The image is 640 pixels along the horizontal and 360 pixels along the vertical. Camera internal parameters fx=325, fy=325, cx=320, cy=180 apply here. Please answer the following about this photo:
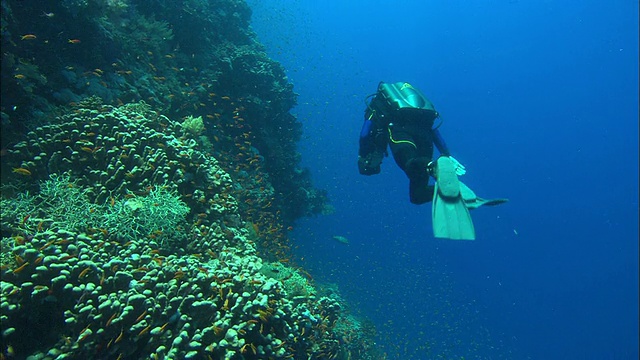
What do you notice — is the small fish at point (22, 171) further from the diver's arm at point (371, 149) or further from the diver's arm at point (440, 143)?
the diver's arm at point (440, 143)

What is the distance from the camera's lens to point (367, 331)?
43.5 feet

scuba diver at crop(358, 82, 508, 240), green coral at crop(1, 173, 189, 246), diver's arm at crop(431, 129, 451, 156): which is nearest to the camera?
green coral at crop(1, 173, 189, 246)

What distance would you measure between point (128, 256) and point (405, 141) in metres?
4.90

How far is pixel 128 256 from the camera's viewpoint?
11.7 ft

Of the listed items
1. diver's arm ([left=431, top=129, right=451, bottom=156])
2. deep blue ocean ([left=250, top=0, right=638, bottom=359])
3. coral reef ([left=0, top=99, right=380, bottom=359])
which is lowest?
coral reef ([left=0, top=99, right=380, bottom=359])

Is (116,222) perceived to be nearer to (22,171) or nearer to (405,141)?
(22,171)

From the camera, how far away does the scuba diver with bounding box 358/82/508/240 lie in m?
5.17

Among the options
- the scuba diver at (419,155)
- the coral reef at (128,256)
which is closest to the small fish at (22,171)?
the coral reef at (128,256)

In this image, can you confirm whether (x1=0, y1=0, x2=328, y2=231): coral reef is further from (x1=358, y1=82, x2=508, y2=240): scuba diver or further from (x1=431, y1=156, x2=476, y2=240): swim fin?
(x1=431, y1=156, x2=476, y2=240): swim fin

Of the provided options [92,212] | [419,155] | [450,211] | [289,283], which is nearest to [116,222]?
[92,212]

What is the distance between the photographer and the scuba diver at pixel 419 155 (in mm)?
5172

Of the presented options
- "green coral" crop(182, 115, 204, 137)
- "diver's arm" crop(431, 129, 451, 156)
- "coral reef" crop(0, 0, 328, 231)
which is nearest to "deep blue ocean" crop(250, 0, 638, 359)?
"coral reef" crop(0, 0, 328, 231)

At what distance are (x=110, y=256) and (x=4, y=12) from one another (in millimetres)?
4141

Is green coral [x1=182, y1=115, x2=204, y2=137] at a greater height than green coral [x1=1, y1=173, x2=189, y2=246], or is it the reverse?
green coral [x1=182, y1=115, x2=204, y2=137]
